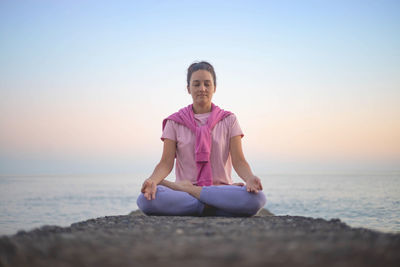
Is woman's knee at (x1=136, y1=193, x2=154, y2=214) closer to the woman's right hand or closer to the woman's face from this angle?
the woman's right hand

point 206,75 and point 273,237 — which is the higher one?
point 206,75

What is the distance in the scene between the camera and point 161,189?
3.73m

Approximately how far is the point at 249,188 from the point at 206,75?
1.52 m

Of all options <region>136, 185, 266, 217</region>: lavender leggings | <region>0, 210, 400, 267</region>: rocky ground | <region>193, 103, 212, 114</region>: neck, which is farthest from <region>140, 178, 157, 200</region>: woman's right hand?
<region>0, 210, 400, 267</region>: rocky ground

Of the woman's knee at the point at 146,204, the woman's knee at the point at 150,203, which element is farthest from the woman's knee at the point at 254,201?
the woman's knee at the point at 146,204

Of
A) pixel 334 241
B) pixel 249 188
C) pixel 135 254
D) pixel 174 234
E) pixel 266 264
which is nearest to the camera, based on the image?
pixel 266 264

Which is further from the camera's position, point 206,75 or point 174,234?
point 206,75

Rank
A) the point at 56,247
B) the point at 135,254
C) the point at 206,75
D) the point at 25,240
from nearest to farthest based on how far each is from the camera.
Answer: the point at 135,254
the point at 56,247
the point at 25,240
the point at 206,75

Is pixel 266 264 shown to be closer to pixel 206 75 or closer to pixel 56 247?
pixel 56 247

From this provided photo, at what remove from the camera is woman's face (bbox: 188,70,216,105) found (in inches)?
165

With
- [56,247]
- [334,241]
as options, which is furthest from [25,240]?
[334,241]

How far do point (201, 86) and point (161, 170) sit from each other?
1146 mm

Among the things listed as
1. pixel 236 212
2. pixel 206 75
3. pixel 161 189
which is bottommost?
pixel 236 212

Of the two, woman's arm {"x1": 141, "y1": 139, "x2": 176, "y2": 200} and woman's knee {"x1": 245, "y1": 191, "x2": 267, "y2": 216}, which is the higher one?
woman's arm {"x1": 141, "y1": 139, "x2": 176, "y2": 200}
